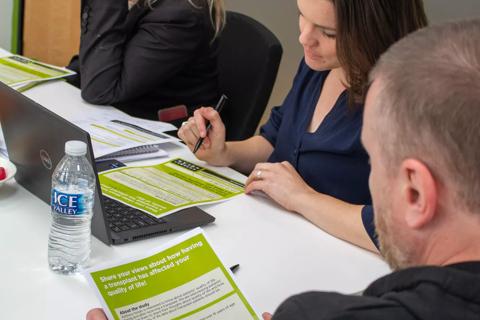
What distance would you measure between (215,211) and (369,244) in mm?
325

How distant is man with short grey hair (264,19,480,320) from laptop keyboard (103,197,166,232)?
587 millimetres

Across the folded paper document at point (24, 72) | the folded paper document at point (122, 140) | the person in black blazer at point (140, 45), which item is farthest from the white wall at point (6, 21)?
the folded paper document at point (122, 140)

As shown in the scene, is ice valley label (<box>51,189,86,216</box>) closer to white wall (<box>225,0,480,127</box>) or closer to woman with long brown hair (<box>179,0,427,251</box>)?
woman with long brown hair (<box>179,0,427,251</box>)

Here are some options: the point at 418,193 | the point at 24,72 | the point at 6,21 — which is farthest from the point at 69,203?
the point at 6,21

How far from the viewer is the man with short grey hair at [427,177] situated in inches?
29.4

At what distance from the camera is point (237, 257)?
1.34m

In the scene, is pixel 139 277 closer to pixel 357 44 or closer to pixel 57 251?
pixel 57 251

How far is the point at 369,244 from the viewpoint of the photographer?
1.41 metres

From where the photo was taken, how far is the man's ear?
0.78m

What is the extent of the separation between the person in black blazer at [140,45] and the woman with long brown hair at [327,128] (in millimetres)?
414

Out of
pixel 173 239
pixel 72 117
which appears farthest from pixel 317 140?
pixel 72 117

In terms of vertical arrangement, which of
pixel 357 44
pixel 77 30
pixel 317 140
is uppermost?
pixel 357 44

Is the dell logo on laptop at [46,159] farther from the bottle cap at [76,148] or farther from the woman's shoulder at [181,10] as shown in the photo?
the woman's shoulder at [181,10]

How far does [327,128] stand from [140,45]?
0.72m
